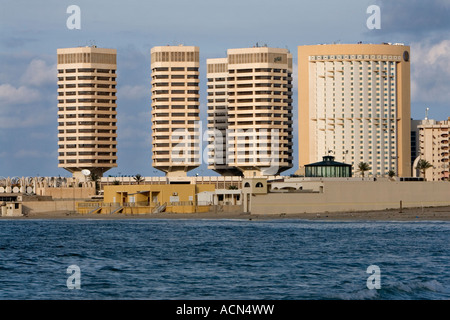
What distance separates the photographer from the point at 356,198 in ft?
576

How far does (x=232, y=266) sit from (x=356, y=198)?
10896 centimetres

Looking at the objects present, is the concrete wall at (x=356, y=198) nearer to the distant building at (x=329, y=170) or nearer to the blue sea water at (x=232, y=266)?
the distant building at (x=329, y=170)

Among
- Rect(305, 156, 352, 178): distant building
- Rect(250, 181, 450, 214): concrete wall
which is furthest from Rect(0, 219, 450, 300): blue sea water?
Rect(305, 156, 352, 178): distant building

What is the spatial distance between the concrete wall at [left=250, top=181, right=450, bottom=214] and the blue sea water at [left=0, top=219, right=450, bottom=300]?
58.3 meters

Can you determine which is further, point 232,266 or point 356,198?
point 356,198

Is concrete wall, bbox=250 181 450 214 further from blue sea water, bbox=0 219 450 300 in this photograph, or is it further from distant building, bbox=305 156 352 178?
blue sea water, bbox=0 219 450 300

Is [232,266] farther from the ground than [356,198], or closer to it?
closer to it

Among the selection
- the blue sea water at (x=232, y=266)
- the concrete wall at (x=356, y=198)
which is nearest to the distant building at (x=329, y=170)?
the concrete wall at (x=356, y=198)

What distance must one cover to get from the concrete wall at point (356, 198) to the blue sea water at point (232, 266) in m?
58.3

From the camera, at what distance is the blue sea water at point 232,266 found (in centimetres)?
5328

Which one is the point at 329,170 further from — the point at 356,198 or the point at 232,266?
the point at 232,266

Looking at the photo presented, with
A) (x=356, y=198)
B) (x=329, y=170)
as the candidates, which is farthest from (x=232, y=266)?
(x=329, y=170)

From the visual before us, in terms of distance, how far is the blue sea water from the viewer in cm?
5328
